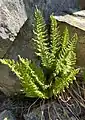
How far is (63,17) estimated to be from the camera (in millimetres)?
2414

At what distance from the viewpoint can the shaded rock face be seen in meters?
2.19

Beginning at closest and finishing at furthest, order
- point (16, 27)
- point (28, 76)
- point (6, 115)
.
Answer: point (28, 76), point (16, 27), point (6, 115)

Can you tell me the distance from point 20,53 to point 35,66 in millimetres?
211

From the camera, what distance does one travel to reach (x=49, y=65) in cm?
230

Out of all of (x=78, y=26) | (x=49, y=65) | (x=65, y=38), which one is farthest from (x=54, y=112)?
(x=78, y=26)

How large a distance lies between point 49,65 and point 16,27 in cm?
39

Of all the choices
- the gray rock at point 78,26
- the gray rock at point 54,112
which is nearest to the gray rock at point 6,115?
the gray rock at point 54,112

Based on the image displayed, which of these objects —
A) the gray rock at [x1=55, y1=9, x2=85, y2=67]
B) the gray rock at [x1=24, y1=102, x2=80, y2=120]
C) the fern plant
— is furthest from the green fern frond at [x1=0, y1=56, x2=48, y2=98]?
the gray rock at [x1=55, y1=9, x2=85, y2=67]

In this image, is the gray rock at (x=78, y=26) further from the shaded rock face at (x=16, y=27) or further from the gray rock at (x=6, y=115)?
the gray rock at (x=6, y=115)

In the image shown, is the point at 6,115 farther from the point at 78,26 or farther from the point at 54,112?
the point at 78,26

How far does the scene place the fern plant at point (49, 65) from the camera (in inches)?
85.0

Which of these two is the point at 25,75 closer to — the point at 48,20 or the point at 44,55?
the point at 44,55

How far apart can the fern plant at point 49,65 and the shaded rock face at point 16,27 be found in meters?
0.09

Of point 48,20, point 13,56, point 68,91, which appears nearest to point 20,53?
point 13,56
